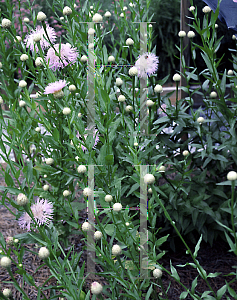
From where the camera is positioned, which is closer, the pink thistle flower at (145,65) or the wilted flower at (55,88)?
the wilted flower at (55,88)

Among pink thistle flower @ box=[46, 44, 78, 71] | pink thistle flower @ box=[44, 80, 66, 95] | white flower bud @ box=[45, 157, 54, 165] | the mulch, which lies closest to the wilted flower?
pink thistle flower @ box=[44, 80, 66, 95]

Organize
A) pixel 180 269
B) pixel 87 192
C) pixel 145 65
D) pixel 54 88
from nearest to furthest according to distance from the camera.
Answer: pixel 87 192 < pixel 54 88 < pixel 145 65 < pixel 180 269

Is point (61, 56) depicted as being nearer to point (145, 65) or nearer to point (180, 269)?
point (145, 65)

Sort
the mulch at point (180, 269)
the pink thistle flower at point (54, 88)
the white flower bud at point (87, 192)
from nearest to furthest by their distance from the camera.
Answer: the white flower bud at point (87, 192), the pink thistle flower at point (54, 88), the mulch at point (180, 269)

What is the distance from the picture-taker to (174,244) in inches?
67.9

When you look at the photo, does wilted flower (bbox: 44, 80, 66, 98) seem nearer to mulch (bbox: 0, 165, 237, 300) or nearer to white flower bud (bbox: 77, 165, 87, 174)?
white flower bud (bbox: 77, 165, 87, 174)

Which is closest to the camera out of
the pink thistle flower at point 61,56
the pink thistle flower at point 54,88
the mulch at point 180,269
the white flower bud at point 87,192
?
the white flower bud at point 87,192

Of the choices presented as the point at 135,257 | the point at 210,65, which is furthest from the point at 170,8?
the point at 135,257

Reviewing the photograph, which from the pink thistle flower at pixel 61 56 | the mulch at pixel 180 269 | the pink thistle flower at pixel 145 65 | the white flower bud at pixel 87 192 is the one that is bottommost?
the mulch at pixel 180 269

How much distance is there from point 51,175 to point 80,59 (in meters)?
0.57

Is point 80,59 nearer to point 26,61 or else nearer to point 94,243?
point 26,61

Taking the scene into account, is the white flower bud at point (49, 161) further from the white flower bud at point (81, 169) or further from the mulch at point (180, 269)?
the mulch at point (180, 269)

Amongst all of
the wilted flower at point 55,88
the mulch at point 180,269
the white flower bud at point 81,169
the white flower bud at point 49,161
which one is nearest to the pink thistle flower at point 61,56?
A: the wilted flower at point 55,88

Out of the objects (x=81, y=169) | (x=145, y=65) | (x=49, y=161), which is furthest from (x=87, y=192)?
(x=145, y=65)
